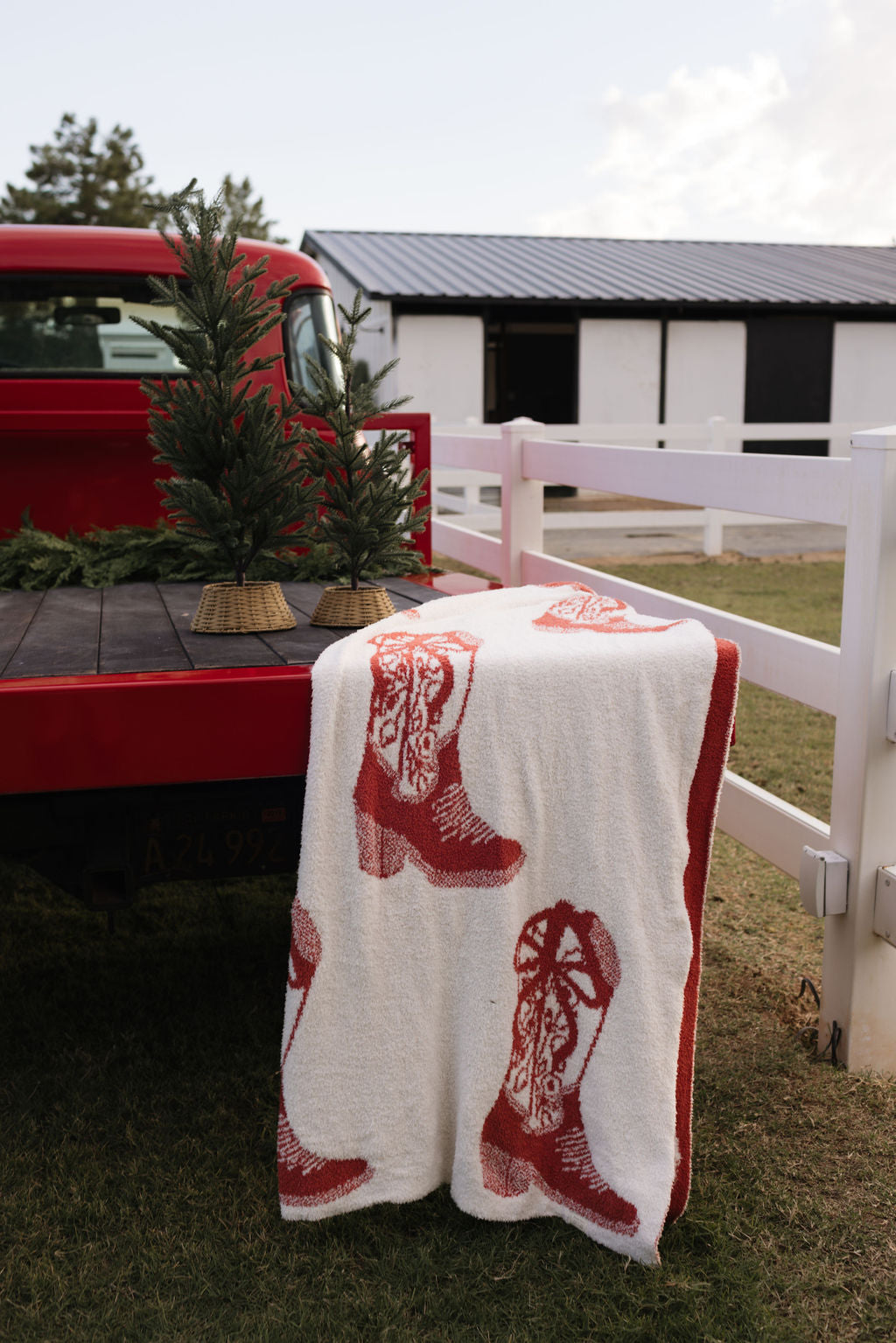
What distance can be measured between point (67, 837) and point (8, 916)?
1665 millimetres

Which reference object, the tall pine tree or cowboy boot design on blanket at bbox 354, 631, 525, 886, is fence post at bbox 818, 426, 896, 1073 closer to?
cowboy boot design on blanket at bbox 354, 631, 525, 886

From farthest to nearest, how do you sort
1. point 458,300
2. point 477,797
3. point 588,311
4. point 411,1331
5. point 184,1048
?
1. point 588,311
2. point 458,300
3. point 184,1048
4. point 477,797
5. point 411,1331

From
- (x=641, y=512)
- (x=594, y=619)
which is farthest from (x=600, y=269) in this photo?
(x=594, y=619)

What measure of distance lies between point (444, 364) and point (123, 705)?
674 inches

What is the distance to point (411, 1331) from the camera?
195cm

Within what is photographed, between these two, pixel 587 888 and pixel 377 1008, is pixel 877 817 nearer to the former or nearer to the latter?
pixel 587 888

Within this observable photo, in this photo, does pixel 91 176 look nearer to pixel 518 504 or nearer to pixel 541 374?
pixel 541 374

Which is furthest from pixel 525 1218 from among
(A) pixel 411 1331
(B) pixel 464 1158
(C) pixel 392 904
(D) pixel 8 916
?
(D) pixel 8 916

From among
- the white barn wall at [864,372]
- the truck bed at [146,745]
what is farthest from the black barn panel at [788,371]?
the truck bed at [146,745]

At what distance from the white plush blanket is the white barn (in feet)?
52.8

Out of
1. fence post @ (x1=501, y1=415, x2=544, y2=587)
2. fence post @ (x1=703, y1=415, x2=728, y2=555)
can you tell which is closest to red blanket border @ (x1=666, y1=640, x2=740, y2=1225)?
fence post @ (x1=501, y1=415, x2=544, y2=587)

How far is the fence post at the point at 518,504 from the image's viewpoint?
509 centimetres

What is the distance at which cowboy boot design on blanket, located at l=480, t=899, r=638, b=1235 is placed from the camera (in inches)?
84.6

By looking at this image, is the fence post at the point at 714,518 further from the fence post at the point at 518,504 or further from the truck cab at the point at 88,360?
the truck cab at the point at 88,360
